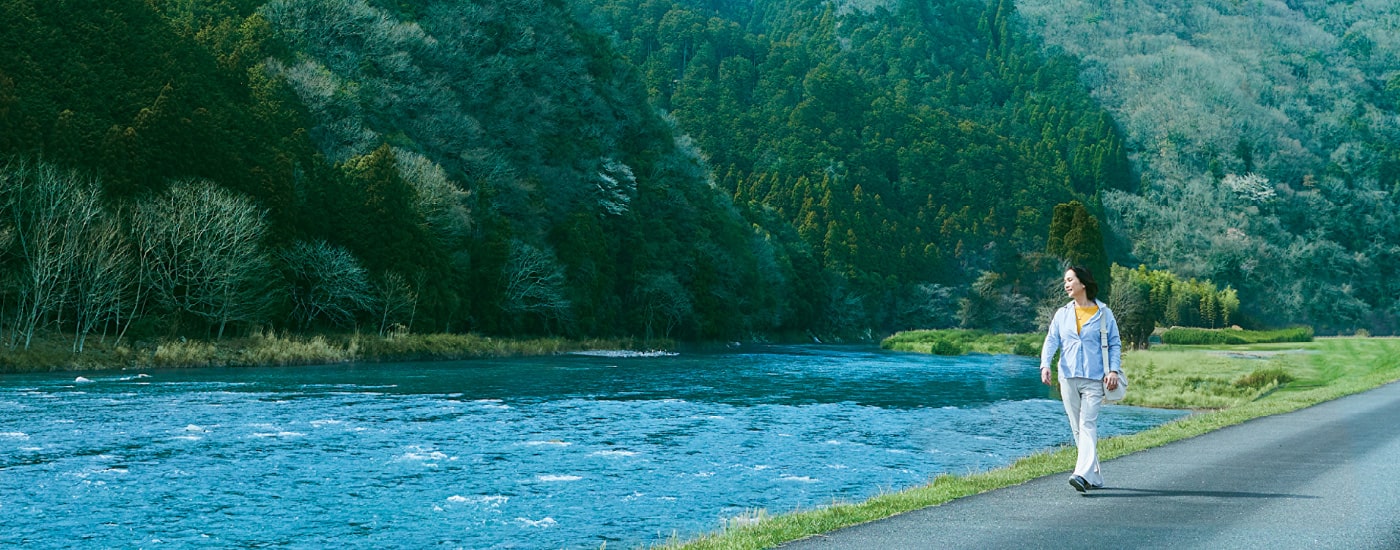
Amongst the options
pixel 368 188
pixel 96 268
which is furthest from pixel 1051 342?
pixel 368 188

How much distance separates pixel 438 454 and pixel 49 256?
33.4 meters

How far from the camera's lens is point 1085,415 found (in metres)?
14.2

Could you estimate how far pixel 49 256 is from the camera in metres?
49.2

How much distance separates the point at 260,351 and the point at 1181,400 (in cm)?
3961

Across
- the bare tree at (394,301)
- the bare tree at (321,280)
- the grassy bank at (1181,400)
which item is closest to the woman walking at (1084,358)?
the grassy bank at (1181,400)

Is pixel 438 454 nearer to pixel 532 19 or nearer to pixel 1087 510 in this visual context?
pixel 1087 510

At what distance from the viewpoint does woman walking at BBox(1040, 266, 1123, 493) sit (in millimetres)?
14141

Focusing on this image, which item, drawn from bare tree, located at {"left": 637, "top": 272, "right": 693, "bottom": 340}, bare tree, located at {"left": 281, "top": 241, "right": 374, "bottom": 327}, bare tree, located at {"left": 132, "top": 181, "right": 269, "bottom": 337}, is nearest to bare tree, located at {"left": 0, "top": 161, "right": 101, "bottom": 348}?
bare tree, located at {"left": 132, "top": 181, "right": 269, "bottom": 337}

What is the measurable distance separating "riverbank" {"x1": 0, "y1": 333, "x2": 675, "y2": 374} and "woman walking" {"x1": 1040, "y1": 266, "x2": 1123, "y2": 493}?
41.9 meters

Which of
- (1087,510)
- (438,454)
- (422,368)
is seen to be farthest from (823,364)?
(1087,510)

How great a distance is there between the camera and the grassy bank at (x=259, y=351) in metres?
46.4

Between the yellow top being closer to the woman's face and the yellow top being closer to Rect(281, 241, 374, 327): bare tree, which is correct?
the woman's face

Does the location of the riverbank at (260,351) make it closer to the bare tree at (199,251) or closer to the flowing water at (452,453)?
the bare tree at (199,251)

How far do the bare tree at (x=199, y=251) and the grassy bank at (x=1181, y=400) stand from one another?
40392 millimetres
